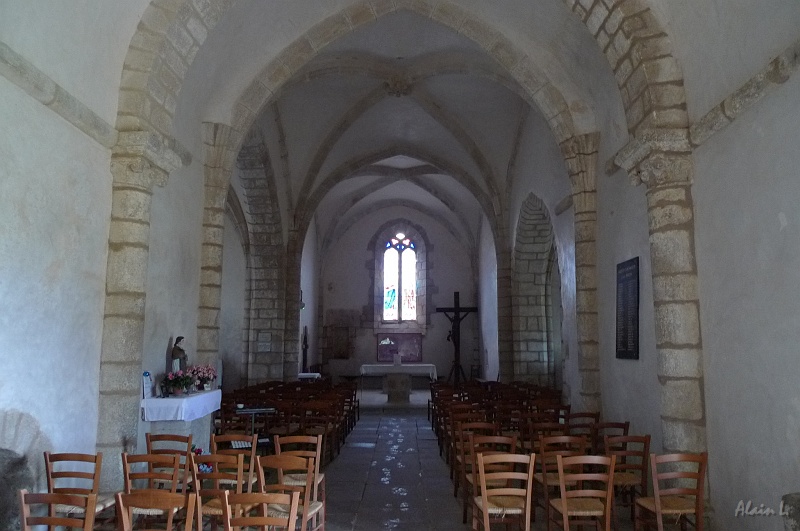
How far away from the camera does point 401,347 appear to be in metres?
19.2

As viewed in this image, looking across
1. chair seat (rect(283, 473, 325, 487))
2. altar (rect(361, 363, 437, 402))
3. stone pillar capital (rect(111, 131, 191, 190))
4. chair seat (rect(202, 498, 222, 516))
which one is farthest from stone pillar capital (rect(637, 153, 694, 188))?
altar (rect(361, 363, 437, 402))

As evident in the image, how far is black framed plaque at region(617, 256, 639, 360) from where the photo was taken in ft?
19.4

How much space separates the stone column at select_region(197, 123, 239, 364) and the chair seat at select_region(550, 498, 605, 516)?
14.9 ft

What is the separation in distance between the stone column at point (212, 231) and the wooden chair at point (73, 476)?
2453 mm

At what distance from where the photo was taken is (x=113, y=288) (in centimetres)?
521

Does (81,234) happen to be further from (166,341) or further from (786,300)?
(786,300)

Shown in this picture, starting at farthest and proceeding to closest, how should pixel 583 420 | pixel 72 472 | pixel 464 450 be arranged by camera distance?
pixel 583 420 → pixel 464 450 → pixel 72 472

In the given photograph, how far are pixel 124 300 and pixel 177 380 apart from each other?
43.7 inches

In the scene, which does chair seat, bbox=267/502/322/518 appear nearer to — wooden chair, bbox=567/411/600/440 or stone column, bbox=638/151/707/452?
stone column, bbox=638/151/707/452

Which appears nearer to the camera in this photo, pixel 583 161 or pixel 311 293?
pixel 583 161

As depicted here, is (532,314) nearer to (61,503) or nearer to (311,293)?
(311,293)

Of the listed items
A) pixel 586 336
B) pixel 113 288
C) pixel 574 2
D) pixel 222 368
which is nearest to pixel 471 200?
pixel 222 368

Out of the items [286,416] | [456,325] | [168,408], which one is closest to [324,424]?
[286,416]

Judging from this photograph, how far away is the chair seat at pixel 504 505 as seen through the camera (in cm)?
388
